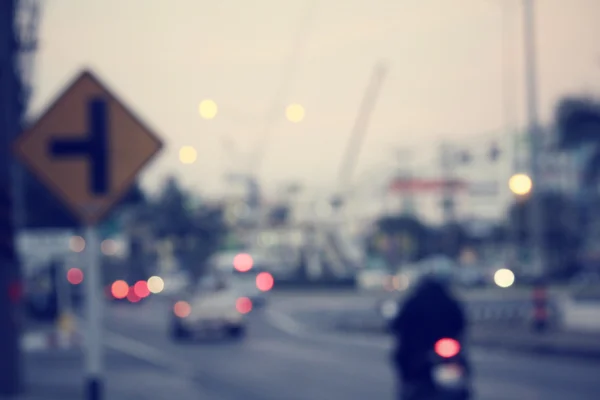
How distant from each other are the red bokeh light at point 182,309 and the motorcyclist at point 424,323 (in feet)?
73.5

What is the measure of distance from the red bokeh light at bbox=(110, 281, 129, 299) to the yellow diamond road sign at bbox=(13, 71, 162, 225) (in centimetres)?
5705

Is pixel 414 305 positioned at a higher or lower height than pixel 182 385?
lower

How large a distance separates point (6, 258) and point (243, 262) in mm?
47012

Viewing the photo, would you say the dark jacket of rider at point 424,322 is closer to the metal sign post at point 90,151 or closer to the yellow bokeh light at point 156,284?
the metal sign post at point 90,151

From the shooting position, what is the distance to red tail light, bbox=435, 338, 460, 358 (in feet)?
35.4

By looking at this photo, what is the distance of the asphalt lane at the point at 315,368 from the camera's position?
60.3 ft

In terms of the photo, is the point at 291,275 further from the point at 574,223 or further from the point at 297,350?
the point at 297,350

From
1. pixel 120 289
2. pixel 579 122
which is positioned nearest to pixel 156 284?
pixel 120 289

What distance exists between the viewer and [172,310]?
33.6 metres

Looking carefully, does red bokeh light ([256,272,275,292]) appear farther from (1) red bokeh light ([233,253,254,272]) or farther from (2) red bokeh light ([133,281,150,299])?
(2) red bokeh light ([133,281,150,299])

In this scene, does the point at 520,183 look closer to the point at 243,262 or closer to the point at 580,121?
the point at 580,121

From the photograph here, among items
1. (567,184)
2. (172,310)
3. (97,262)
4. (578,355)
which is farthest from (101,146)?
(567,184)

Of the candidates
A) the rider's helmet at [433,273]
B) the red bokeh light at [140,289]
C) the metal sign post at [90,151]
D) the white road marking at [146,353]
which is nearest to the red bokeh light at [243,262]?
the red bokeh light at [140,289]

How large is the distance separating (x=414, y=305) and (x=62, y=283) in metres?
31.7
